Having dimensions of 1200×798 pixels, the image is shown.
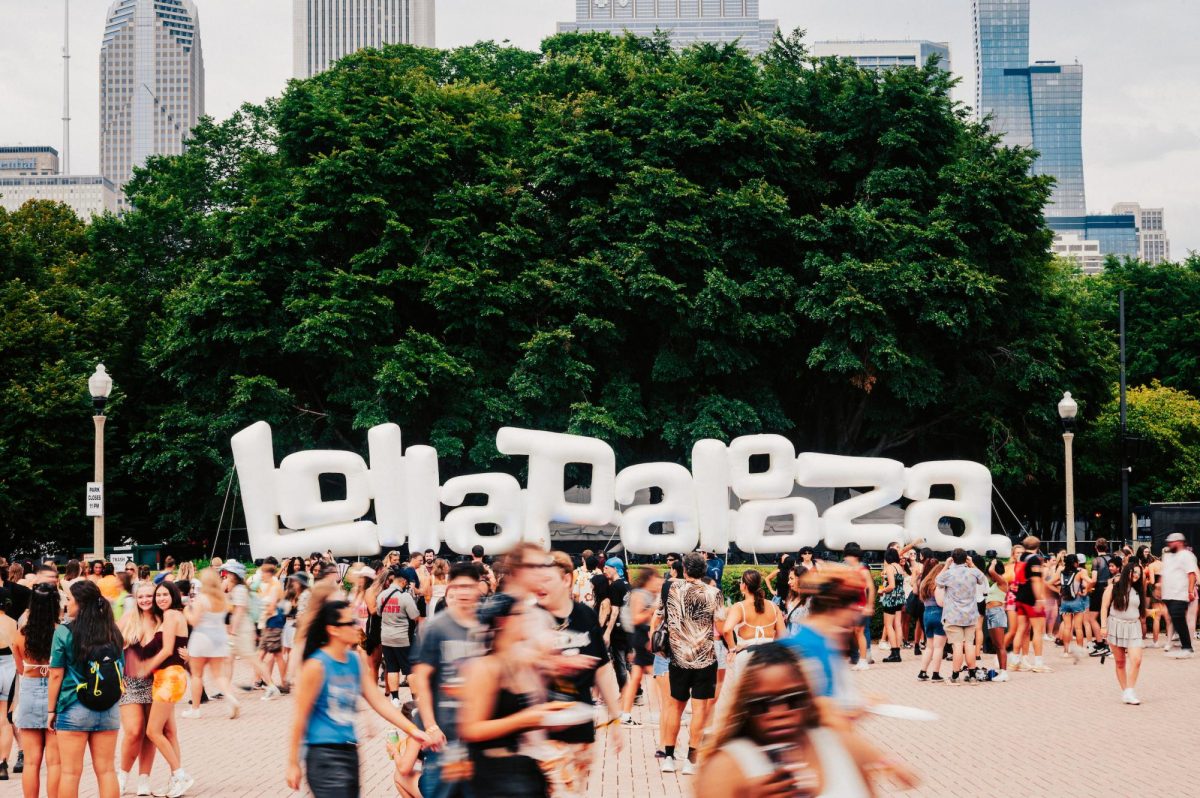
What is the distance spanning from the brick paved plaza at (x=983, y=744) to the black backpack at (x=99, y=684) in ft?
6.95

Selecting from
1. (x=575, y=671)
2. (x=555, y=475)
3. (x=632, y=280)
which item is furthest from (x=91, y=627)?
(x=632, y=280)

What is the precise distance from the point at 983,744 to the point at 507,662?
26.7 feet

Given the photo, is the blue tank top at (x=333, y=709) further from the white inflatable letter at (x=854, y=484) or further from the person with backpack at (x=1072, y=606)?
the white inflatable letter at (x=854, y=484)

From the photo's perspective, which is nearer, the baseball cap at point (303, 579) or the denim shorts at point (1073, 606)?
the baseball cap at point (303, 579)

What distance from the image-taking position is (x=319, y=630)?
7.04 metres

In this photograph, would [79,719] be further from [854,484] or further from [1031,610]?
[854,484]

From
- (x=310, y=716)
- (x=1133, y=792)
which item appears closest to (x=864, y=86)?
(x=1133, y=792)

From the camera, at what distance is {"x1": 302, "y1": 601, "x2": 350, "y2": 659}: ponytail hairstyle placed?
702cm

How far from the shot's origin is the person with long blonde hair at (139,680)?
1031 cm

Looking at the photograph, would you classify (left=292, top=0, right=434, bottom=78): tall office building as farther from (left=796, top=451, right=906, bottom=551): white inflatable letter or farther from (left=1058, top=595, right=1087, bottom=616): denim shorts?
(left=1058, top=595, right=1087, bottom=616): denim shorts

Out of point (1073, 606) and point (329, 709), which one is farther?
point (1073, 606)

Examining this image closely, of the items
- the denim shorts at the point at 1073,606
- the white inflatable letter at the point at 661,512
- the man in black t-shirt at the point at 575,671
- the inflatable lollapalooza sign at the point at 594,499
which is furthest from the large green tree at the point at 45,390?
the man in black t-shirt at the point at 575,671

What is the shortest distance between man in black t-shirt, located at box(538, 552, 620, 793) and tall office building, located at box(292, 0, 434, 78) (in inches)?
6313

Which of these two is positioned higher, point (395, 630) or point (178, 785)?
point (395, 630)
